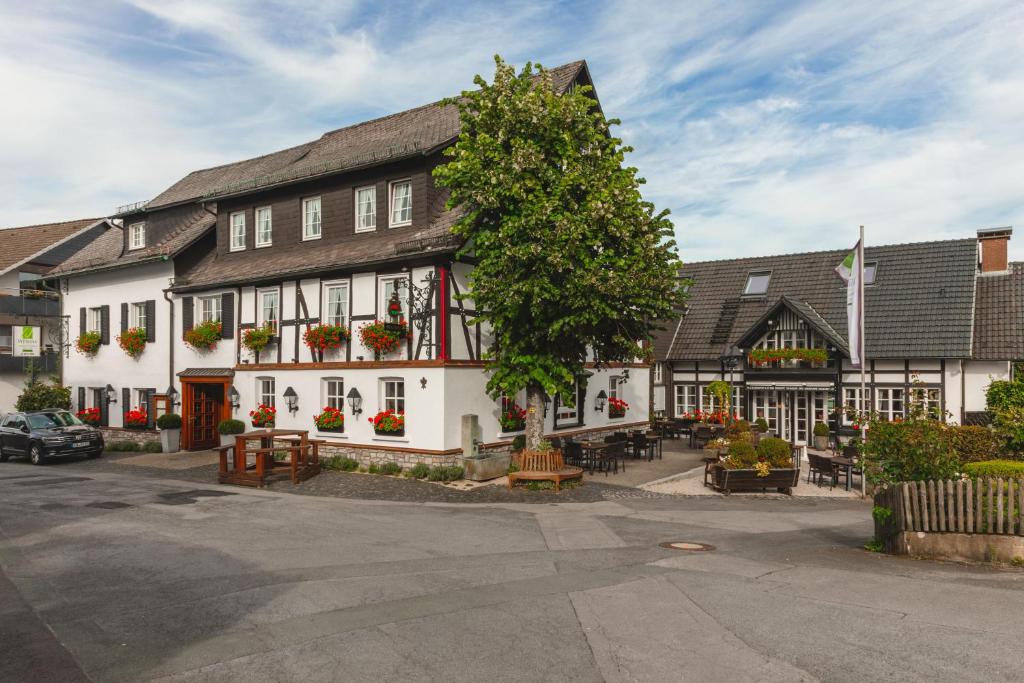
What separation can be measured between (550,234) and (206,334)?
45.6ft

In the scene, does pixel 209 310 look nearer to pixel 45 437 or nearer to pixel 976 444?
pixel 45 437

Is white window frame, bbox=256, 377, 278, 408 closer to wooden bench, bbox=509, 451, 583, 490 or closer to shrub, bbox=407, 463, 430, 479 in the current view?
shrub, bbox=407, 463, 430, 479

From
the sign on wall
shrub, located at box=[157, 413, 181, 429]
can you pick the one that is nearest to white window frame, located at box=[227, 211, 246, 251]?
shrub, located at box=[157, 413, 181, 429]

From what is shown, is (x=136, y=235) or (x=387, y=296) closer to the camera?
(x=387, y=296)

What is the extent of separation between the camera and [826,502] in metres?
16.8


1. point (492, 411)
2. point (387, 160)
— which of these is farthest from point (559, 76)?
point (492, 411)

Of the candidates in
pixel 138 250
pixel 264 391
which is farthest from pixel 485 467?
pixel 138 250

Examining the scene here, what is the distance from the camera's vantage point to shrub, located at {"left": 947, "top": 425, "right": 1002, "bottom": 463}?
730 inches

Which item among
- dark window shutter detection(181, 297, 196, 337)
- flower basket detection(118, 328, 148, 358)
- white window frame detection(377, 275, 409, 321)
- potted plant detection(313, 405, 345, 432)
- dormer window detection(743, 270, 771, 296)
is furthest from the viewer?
dormer window detection(743, 270, 771, 296)

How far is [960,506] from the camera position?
10.2m

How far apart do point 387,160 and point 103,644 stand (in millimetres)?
16221

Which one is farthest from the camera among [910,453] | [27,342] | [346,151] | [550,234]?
[27,342]

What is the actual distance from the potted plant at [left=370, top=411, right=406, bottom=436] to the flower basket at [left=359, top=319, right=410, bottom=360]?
5.66 ft

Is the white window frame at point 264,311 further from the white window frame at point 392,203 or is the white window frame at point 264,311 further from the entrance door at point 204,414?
the white window frame at point 392,203
